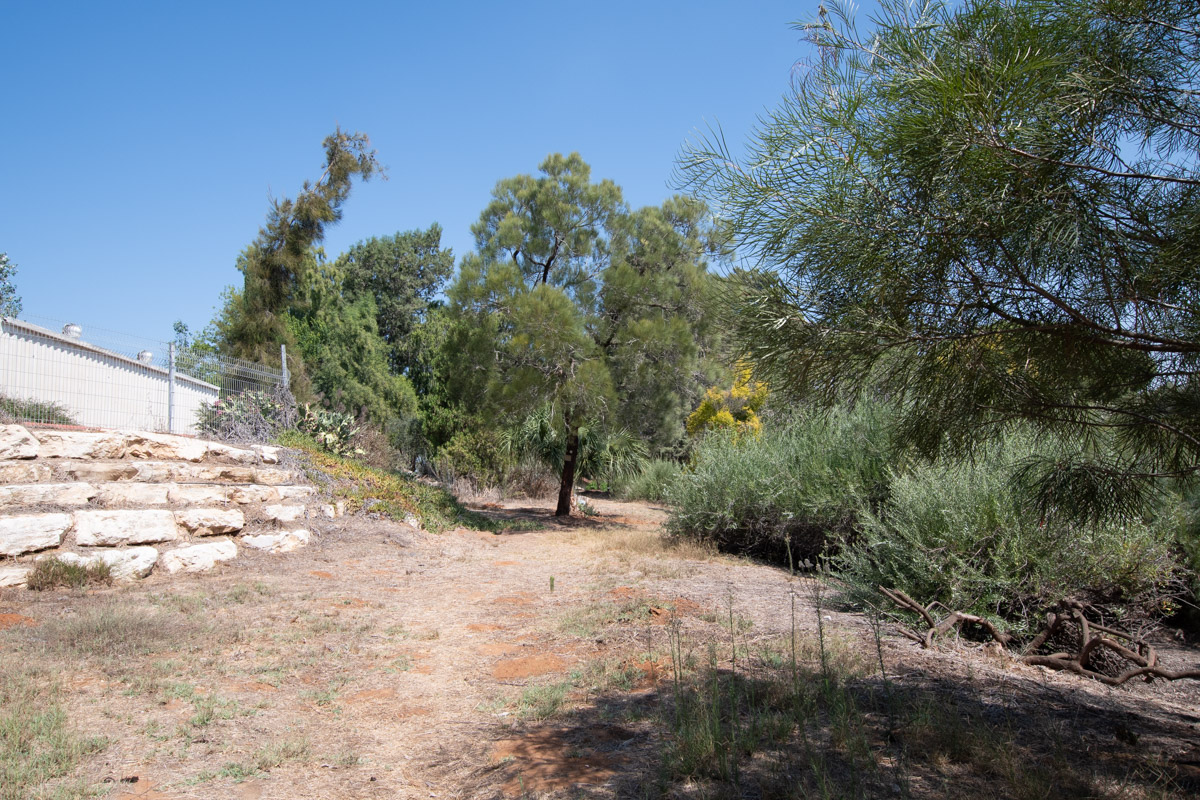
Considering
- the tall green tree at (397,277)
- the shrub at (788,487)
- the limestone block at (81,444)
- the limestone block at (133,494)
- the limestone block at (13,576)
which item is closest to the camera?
the limestone block at (13,576)

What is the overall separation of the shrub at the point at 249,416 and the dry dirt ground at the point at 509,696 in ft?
14.8

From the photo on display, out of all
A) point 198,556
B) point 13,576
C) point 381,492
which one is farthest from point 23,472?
point 381,492

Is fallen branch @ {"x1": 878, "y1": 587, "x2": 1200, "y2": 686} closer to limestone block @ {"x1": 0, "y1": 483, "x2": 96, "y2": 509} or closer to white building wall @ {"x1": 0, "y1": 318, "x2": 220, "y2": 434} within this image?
limestone block @ {"x1": 0, "y1": 483, "x2": 96, "y2": 509}

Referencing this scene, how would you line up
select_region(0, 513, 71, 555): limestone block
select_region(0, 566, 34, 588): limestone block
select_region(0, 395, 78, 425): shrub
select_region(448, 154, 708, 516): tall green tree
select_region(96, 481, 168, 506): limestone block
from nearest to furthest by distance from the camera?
1. select_region(0, 566, 34, 588): limestone block
2. select_region(0, 513, 71, 555): limestone block
3. select_region(96, 481, 168, 506): limestone block
4. select_region(0, 395, 78, 425): shrub
5. select_region(448, 154, 708, 516): tall green tree

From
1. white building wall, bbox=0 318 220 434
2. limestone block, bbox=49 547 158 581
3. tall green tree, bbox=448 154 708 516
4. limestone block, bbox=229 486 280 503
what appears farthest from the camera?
tall green tree, bbox=448 154 708 516

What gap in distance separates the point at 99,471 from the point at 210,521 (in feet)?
3.68

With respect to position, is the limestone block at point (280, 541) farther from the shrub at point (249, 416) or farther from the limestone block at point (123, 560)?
the shrub at point (249, 416)

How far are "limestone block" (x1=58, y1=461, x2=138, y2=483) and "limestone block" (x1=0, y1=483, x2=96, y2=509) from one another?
1.05 feet

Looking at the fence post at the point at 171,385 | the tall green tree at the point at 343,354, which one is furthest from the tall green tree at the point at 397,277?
the fence post at the point at 171,385

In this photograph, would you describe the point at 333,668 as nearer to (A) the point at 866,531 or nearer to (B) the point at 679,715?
(B) the point at 679,715

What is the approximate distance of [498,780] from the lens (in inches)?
116

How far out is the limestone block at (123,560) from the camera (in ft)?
20.0

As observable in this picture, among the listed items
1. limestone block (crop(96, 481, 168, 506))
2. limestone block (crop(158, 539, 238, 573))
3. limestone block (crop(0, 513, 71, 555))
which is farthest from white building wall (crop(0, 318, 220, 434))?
limestone block (crop(0, 513, 71, 555))

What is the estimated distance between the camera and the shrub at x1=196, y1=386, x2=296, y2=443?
10695 mm
